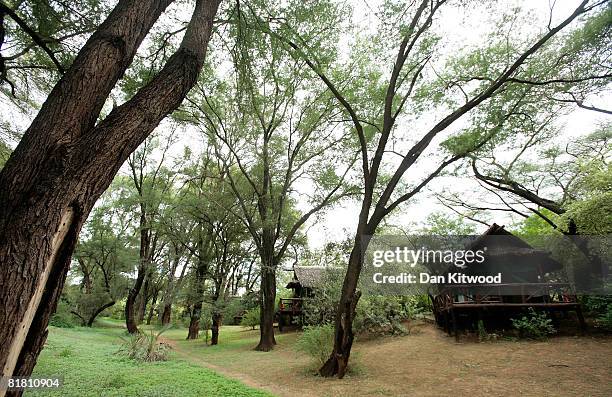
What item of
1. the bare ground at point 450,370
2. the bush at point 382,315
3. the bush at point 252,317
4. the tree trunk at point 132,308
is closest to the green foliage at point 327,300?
the bush at point 382,315

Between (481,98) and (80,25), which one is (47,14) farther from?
(481,98)

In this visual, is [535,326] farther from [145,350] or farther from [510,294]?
[145,350]

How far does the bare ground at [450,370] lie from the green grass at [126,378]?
101cm

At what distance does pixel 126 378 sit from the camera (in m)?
6.52

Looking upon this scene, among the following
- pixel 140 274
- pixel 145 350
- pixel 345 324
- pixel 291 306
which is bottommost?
pixel 145 350

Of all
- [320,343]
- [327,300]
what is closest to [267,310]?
[327,300]

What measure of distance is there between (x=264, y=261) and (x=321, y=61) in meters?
8.85

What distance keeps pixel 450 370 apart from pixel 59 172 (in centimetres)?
889

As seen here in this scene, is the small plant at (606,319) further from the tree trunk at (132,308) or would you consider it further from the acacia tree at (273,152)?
the tree trunk at (132,308)

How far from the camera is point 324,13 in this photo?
21.9 ft

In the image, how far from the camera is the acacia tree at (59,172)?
1.87 metres

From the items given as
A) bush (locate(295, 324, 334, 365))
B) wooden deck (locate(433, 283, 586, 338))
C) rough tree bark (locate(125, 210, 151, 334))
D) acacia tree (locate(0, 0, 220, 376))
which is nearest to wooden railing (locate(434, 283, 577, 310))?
wooden deck (locate(433, 283, 586, 338))

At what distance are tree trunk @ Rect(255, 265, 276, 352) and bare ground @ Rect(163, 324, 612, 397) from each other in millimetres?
1714

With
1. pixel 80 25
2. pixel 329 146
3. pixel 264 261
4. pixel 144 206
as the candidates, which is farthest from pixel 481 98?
pixel 144 206
